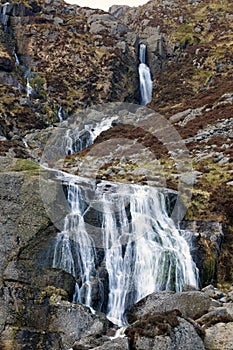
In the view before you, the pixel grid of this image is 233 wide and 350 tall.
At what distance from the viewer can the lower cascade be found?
18.2 m

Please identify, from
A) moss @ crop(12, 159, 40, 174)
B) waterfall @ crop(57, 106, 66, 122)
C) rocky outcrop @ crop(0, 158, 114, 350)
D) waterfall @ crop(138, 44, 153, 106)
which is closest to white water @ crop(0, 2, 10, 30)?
waterfall @ crop(57, 106, 66, 122)

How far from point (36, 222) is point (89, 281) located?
352 cm

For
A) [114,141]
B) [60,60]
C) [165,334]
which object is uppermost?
[60,60]

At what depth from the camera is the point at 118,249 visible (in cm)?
1992

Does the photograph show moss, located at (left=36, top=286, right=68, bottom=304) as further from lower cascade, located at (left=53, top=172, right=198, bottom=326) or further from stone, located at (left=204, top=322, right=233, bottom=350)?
stone, located at (left=204, top=322, right=233, bottom=350)

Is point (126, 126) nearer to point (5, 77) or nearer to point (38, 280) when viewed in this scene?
point (5, 77)

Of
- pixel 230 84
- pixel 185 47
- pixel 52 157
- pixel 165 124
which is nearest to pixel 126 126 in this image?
pixel 165 124

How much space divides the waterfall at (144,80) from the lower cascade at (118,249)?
169 ft

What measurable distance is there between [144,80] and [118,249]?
61.9 m

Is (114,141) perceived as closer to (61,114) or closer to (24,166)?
(61,114)

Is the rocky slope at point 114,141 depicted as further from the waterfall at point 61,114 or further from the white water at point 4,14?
the white water at point 4,14

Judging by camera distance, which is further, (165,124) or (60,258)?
(165,124)

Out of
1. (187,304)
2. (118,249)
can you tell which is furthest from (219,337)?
(118,249)

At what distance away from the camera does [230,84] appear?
2128 inches
